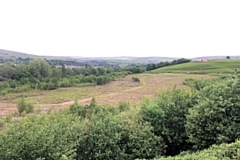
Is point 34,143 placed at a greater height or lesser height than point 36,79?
greater

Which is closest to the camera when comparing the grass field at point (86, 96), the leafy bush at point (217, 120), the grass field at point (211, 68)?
the leafy bush at point (217, 120)

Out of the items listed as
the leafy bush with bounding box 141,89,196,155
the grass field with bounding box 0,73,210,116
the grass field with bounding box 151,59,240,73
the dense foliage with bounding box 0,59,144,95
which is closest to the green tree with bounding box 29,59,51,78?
the dense foliage with bounding box 0,59,144,95

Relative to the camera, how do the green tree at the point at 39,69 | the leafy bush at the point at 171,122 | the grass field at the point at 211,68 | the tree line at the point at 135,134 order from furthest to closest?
the green tree at the point at 39,69 → the grass field at the point at 211,68 → the leafy bush at the point at 171,122 → the tree line at the point at 135,134

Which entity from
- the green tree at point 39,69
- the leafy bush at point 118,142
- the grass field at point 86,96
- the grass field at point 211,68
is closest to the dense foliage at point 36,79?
the green tree at point 39,69

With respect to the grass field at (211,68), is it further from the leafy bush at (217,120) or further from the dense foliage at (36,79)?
the leafy bush at (217,120)

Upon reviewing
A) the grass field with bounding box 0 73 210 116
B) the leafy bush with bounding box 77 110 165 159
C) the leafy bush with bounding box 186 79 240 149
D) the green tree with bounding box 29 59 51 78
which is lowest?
the grass field with bounding box 0 73 210 116

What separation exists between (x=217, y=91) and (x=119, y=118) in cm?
762

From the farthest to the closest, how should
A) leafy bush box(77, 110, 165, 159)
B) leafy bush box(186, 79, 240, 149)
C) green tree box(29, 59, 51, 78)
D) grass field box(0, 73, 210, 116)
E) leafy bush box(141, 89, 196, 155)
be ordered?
1. green tree box(29, 59, 51, 78)
2. grass field box(0, 73, 210, 116)
3. leafy bush box(141, 89, 196, 155)
4. leafy bush box(77, 110, 165, 159)
5. leafy bush box(186, 79, 240, 149)

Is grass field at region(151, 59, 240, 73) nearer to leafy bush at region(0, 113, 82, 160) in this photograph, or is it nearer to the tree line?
the tree line

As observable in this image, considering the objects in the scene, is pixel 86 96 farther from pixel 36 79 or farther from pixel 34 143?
pixel 34 143

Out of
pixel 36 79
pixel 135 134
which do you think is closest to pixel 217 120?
pixel 135 134

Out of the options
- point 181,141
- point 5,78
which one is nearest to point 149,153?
point 181,141

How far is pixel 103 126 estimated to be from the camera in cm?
1706

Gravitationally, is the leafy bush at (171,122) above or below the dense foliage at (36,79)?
above
